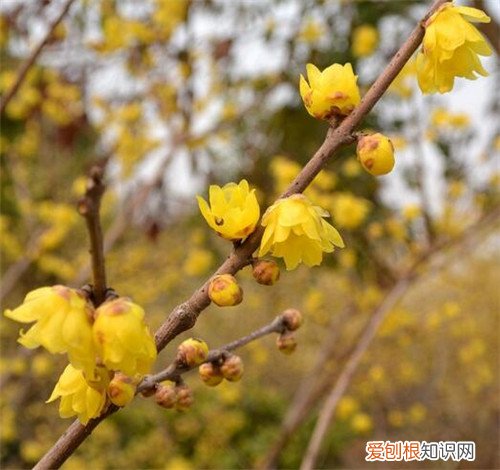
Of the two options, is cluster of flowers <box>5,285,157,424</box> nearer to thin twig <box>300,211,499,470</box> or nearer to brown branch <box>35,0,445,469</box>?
brown branch <box>35,0,445,469</box>

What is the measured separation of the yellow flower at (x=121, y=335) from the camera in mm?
590

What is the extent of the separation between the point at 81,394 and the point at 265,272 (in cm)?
22

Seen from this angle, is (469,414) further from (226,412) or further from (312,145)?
(312,145)

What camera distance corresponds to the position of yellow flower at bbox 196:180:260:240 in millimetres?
712

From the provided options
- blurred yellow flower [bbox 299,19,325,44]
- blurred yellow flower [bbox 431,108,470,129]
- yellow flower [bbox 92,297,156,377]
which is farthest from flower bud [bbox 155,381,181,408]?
blurred yellow flower [bbox 299,19,325,44]

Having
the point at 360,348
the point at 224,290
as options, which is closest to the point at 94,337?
the point at 224,290

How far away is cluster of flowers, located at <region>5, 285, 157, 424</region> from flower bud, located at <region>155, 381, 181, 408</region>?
0.08 meters

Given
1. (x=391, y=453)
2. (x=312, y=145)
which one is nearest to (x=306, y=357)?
(x=312, y=145)

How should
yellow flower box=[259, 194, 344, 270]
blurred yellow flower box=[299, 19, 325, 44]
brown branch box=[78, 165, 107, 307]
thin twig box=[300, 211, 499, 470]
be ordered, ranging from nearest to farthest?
brown branch box=[78, 165, 107, 307]
yellow flower box=[259, 194, 344, 270]
thin twig box=[300, 211, 499, 470]
blurred yellow flower box=[299, 19, 325, 44]

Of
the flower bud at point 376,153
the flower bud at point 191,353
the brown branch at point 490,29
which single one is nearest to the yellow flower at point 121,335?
the flower bud at point 191,353

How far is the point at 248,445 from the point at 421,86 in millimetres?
5057

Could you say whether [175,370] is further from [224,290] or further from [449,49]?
[449,49]

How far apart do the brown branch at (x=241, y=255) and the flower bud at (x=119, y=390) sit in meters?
0.04

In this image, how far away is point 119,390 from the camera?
0.67 metres
